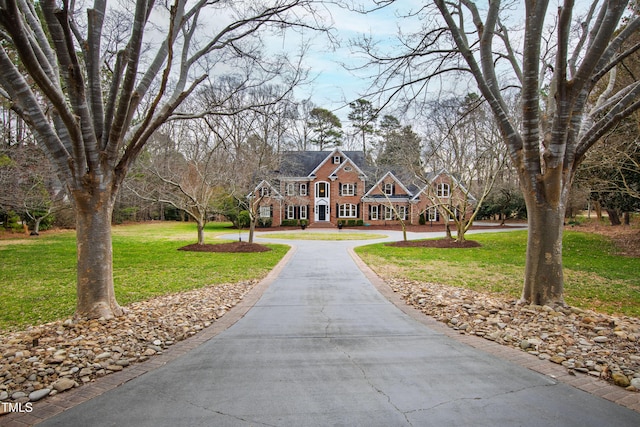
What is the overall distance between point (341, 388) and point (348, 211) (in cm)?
3519

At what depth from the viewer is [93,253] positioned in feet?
17.3

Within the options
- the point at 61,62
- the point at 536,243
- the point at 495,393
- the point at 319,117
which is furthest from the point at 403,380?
the point at 319,117

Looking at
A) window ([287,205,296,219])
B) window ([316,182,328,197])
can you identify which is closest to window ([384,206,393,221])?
window ([316,182,328,197])

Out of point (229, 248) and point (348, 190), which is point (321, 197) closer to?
point (348, 190)

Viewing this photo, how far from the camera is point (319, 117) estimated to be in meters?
43.8

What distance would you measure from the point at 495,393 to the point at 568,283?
24.5 feet

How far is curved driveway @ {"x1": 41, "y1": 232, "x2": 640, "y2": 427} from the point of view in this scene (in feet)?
9.23

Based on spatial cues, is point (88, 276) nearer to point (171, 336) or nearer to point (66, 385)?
point (171, 336)

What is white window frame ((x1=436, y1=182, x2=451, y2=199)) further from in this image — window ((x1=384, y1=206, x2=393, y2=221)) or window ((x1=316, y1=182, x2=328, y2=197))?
window ((x1=316, y1=182, x2=328, y2=197))

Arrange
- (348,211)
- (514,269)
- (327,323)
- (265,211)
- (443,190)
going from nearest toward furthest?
(327,323), (514,269), (443,190), (265,211), (348,211)

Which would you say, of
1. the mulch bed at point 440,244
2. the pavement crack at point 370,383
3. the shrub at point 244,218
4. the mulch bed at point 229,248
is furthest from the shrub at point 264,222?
the pavement crack at point 370,383

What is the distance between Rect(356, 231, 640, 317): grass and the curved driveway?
4.29 m

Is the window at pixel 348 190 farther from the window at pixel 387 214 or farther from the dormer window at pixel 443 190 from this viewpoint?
the dormer window at pixel 443 190

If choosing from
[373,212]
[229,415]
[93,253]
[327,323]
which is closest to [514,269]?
[327,323]
